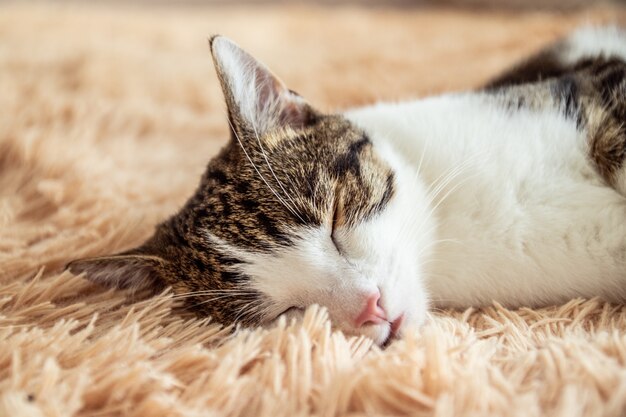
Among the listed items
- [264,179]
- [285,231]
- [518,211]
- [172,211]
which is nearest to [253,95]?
[264,179]

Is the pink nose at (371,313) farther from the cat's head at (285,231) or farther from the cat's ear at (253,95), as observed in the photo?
the cat's ear at (253,95)

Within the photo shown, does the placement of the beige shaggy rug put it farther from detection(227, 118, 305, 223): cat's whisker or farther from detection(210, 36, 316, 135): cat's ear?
detection(210, 36, 316, 135): cat's ear

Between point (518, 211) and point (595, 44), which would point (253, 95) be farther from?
point (595, 44)

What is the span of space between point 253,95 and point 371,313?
1.55ft

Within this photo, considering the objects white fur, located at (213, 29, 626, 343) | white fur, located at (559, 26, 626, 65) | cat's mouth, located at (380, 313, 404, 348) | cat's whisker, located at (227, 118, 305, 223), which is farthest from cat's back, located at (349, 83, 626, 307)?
white fur, located at (559, 26, 626, 65)

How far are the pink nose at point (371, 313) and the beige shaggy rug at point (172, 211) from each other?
0.04 metres

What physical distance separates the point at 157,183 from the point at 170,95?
552mm

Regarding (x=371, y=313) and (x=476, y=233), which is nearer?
(x=371, y=313)

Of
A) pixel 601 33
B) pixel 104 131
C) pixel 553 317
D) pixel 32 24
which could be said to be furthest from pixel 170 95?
pixel 553 317

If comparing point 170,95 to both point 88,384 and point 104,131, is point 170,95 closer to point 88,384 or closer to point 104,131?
point 104,131

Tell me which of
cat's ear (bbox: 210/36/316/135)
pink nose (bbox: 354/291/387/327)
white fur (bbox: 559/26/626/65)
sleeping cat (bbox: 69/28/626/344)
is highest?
white fur (bbox: 559/26/626/65)

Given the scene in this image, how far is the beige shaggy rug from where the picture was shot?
651mm

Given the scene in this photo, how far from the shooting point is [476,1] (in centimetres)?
255

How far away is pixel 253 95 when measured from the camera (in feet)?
3.31
